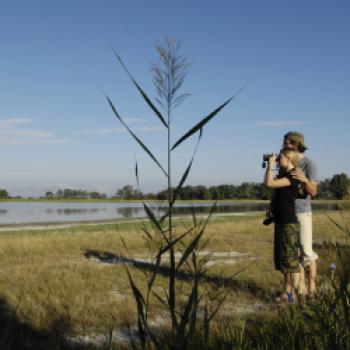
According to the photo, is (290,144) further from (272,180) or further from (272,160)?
(272,180)

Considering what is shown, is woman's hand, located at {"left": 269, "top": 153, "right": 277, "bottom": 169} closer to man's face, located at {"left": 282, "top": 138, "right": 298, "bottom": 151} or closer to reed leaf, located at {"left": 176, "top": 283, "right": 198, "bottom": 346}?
man's face, located at {"left": 282, "top": 138, "right": 298, "bottom": 151}

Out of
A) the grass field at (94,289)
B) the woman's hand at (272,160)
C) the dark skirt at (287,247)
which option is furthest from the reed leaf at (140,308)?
the woman's hand at (272,160)

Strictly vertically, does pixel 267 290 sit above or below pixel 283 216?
below

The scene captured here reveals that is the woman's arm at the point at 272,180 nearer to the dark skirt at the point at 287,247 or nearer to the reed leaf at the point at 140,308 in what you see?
the dark skirt at the point at 287,247

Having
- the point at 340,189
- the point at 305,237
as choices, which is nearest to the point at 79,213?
the point at 305,237

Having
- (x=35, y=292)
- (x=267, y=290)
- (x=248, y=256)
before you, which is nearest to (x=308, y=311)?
(x=267, y=290)

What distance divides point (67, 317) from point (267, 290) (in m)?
2.77

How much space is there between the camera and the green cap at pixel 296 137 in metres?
4.80

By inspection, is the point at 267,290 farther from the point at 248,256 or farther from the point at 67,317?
the point at 248,256

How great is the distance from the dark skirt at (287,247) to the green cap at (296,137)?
0.89m

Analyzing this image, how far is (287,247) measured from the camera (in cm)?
462

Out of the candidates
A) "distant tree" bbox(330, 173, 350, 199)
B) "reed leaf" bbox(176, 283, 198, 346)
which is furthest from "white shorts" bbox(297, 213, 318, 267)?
"reed leaf" bbox(176, 283, 198, 346)

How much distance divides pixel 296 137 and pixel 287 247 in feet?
3.89

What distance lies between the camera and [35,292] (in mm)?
A: 5637
